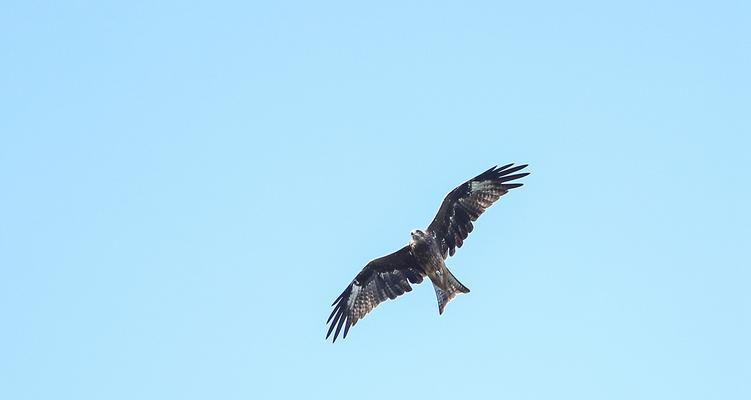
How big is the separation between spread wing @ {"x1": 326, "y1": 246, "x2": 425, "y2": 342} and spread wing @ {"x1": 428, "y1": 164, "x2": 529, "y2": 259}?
931 mm

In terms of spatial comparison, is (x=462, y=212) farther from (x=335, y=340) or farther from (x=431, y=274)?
(x=335, y=340)

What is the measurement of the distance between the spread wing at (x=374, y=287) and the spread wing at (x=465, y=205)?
0.93 m

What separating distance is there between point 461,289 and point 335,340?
8.64ft

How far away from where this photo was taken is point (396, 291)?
2458 centimetres

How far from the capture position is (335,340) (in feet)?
81.1

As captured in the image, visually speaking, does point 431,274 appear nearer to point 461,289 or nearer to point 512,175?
point 461,289

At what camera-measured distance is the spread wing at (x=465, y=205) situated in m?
23.5

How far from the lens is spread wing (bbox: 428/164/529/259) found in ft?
77.0

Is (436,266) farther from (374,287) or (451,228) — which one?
(374,287)

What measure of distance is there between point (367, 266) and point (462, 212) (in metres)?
2.11

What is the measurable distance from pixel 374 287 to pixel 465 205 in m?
2.42

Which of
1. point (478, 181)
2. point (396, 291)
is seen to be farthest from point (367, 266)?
point (478, 181)

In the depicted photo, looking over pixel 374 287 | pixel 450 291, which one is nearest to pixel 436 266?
pixel 450 291

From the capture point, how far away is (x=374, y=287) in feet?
81.4
